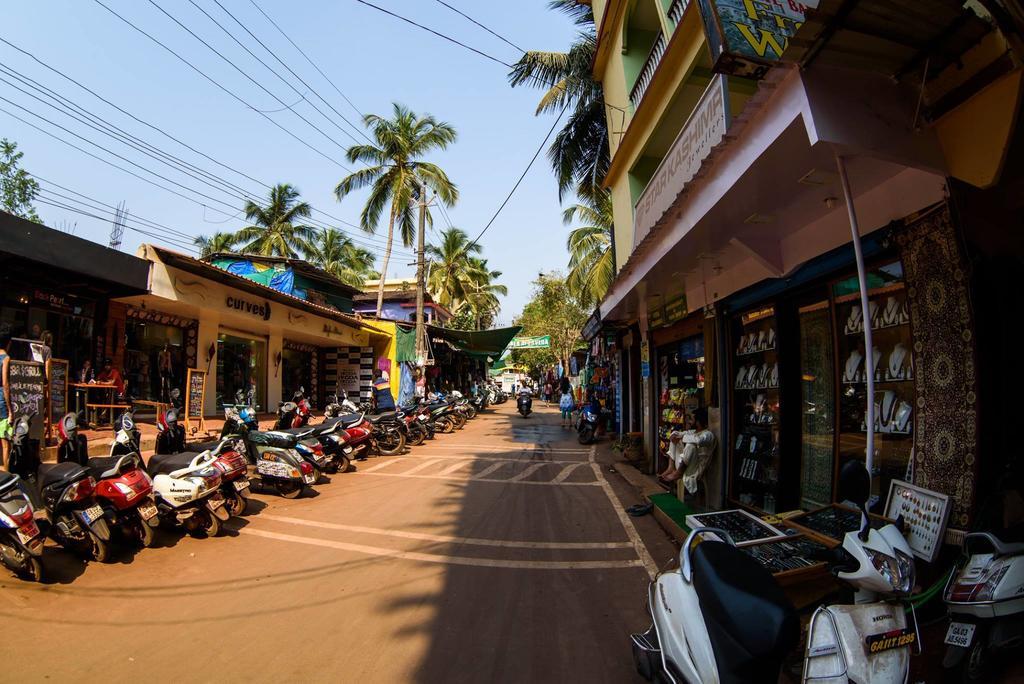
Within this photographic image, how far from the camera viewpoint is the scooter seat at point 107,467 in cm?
445

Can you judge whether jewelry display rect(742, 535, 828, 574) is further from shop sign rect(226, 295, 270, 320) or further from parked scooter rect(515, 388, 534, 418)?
parked scooter rect(515, 388, 534, 418)

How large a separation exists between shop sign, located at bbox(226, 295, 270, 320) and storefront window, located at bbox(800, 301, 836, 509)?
1133 centimetres

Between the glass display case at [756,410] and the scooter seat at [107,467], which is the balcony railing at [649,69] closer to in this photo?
the glass display case at [756,410]

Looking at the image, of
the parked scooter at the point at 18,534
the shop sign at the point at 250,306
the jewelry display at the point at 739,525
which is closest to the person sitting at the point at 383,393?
the shop sign at the point at 250,306

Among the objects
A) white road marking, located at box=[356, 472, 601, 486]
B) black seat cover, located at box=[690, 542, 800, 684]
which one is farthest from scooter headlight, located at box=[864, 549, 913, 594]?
white road marking, located at box=[356, 472, 601, 486]

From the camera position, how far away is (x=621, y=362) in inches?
511

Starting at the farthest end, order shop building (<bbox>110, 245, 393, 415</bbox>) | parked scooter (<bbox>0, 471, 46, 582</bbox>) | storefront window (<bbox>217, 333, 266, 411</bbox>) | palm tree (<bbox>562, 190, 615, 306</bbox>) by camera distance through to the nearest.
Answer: palm tree (<bbox>562, 190, 615, 306</bbox>) < storefront window (<bbox>217, 333, 266, 411</bbox>) < shop building (<bbox>110, 245, 393, 415</bbox>) < parked scooter (<bbox>0, 471, 46, 582</bbox>)

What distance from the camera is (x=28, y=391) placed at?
6469mm

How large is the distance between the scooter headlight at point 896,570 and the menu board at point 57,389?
941 cm

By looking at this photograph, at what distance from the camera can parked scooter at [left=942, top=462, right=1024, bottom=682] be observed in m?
2.26

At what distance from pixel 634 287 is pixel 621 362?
653 centimetres

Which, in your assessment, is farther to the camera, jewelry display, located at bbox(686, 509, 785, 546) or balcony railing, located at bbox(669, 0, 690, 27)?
balcony railing, located at bbox(669, 0, 690, 27)

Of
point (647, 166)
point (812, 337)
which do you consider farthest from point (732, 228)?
point (647, 166)

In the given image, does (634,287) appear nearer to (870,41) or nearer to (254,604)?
(870,41)
